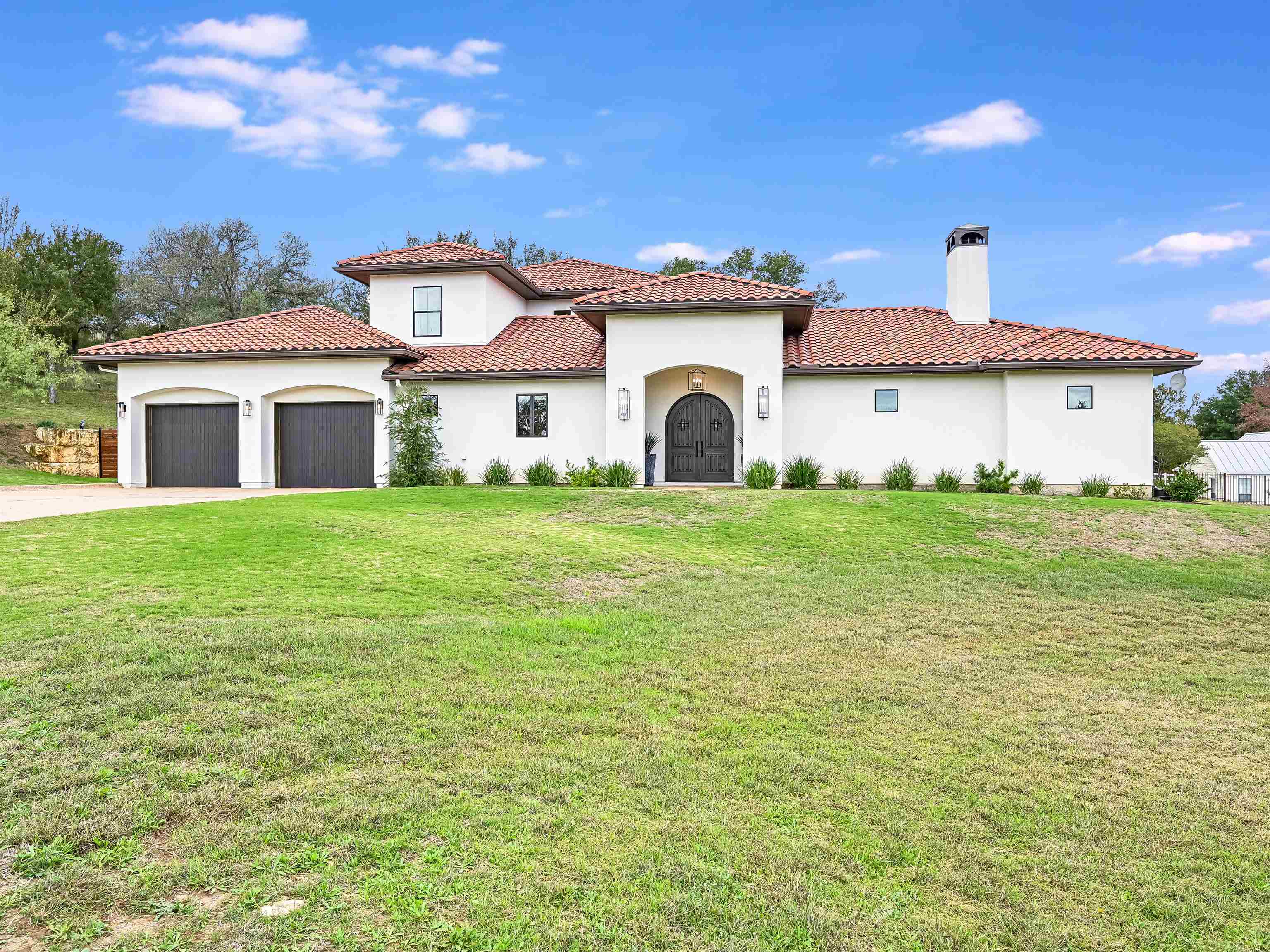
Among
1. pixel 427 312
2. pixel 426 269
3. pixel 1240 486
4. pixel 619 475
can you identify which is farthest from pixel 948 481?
pixel 1240 486

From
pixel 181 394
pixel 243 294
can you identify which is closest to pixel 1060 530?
pixel 181 394

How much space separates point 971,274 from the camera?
23.5m

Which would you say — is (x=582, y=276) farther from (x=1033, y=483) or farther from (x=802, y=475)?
(x=1033, y=483)

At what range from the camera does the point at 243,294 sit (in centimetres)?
4575

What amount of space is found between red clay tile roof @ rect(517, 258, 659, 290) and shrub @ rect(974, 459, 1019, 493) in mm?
12131

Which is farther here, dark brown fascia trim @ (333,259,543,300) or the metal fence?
the metal fence

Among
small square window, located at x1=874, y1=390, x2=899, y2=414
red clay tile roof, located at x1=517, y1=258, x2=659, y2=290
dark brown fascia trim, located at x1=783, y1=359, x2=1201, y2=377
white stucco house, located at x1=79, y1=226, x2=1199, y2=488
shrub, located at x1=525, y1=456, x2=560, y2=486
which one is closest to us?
dark brown fascia trim, located at x1=783, y1=359, x2=1201, y2=377

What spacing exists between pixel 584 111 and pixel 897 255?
13.3 meters

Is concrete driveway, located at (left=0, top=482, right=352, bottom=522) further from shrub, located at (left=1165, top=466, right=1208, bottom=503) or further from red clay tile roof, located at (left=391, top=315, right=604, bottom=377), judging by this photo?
shrub, located at (left=1165, top=466, right=1208, bottom=503)

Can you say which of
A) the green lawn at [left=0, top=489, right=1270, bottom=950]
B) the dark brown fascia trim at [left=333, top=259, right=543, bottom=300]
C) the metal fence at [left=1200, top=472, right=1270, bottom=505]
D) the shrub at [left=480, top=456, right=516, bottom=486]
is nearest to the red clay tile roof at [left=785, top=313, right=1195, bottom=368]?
the shrub at [left=480, top=456, right=516, bottom=486]

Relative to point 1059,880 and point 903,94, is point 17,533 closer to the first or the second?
point 1059,880

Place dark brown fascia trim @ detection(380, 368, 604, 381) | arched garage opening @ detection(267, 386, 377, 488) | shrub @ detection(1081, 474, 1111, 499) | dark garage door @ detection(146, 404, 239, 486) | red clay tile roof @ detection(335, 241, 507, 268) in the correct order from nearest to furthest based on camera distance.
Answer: shrub @ detection(1081, 474, 1111, 499) → dark brown fascia trim @ detection(380, 368, 604, 381) → arched garage opening @ detection(267, 386, 377, 488) → dark garage door @ detection(146, 404, 239, 486) → red clay tile roof @ detection(335, 241, 507, 268)

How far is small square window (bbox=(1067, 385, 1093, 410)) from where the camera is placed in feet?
65.9

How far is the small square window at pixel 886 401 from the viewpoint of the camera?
20.9 m
